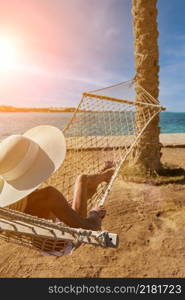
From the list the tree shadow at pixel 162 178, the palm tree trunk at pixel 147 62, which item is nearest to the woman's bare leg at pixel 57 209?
the tree shadow at pixel 162 178

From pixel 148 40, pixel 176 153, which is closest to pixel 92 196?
pixel 148 40

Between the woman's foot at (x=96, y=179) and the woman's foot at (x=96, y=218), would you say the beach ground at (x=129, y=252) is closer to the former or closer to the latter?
the woman's foot at (x=96, y=179)

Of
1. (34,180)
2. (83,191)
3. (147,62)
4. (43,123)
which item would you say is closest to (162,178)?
(147,62)

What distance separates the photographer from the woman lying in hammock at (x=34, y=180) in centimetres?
165

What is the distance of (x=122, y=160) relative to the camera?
2555 millimetres

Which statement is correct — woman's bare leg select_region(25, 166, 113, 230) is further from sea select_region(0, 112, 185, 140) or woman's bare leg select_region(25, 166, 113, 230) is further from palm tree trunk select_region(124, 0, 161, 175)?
sea select_region(0, 112, 185, 140)

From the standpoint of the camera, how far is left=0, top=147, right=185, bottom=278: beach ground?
2488 mm

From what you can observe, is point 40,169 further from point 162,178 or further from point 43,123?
point 43,123

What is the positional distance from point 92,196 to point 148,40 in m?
3.14

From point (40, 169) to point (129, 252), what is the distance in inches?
61.1

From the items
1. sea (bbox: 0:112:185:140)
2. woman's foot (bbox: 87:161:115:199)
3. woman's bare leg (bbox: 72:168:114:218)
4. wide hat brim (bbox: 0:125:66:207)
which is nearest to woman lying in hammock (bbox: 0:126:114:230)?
wide hat brim (bbox: 0:125:66:207)

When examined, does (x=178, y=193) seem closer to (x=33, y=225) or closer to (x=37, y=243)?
(x=37, y=243)

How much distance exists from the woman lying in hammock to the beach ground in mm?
897

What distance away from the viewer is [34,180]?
168cm
